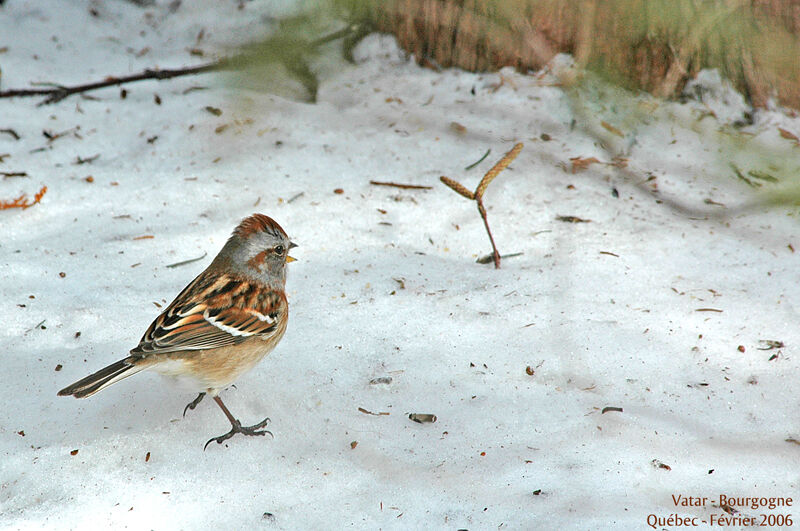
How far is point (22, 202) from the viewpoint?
193 inches

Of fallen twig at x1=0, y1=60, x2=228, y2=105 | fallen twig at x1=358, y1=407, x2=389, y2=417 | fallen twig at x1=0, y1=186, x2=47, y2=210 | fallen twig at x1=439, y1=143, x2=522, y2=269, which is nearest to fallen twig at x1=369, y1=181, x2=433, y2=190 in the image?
fallen twig at x1=439, y1=143, x2=522, y2=269

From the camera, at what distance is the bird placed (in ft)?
10.6

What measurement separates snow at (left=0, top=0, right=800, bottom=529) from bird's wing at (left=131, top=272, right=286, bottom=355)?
36 cm

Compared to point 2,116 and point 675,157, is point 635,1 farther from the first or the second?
point 2,116

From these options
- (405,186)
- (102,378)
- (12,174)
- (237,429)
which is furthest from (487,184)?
(12,174)

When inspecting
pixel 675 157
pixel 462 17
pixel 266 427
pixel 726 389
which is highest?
pixel 462 17

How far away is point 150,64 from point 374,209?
9.36 feet

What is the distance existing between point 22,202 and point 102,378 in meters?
2.38

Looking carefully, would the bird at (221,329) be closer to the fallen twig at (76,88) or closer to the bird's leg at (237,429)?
the bird's leg at (237,429)

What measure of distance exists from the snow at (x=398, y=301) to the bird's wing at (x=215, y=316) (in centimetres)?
36

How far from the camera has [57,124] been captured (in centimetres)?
572

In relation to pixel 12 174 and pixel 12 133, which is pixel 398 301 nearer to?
pixel 12 174

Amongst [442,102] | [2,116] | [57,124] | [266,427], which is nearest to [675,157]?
[442,102]

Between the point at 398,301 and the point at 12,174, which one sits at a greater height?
the point at 12,174
